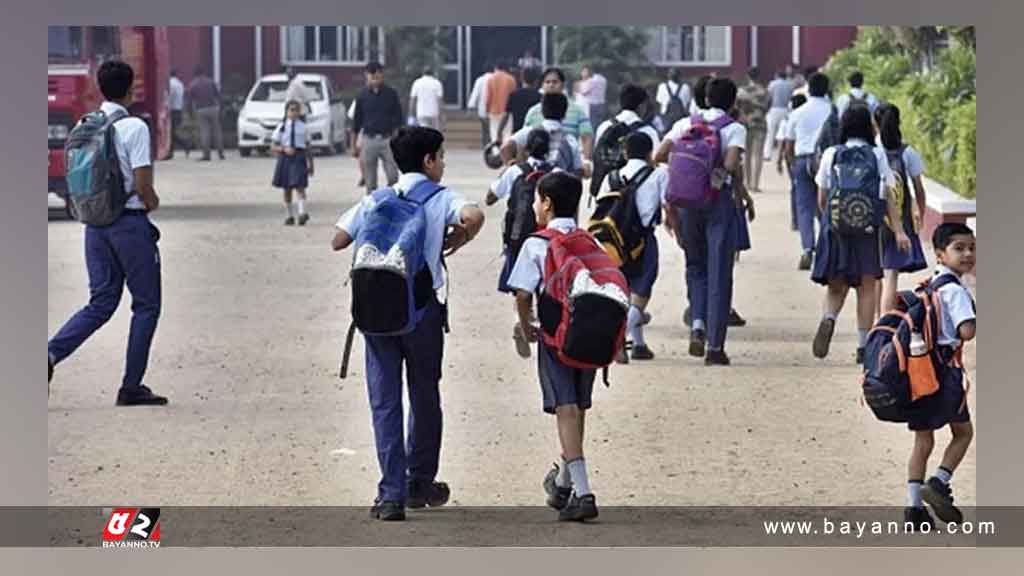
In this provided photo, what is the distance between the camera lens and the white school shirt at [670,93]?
58.7 ft

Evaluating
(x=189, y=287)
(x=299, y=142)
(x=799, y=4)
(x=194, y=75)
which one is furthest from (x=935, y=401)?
(x=194, y=75)

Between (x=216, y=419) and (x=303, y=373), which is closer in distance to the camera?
(x=216, y=419)

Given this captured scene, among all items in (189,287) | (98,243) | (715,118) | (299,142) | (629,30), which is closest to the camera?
(98,243)

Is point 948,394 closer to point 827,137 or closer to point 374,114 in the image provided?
point 827,137

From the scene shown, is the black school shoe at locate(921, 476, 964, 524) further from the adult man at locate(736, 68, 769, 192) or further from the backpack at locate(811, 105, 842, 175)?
the adult man at locate(736, 68, 769, 192)

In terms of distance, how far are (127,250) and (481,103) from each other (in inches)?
332

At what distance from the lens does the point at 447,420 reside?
35.1 feet

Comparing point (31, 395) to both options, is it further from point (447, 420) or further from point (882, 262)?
point (882, 262)

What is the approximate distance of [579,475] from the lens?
28.0 feet

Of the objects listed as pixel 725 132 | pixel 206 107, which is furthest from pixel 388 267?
pixel 206 107

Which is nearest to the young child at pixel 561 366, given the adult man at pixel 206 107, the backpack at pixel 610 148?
the backpack at pixel 610 148

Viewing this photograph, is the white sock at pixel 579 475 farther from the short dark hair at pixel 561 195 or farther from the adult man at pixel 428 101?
the adult man at pixel 428 101

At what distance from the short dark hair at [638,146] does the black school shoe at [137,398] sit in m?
2.47
